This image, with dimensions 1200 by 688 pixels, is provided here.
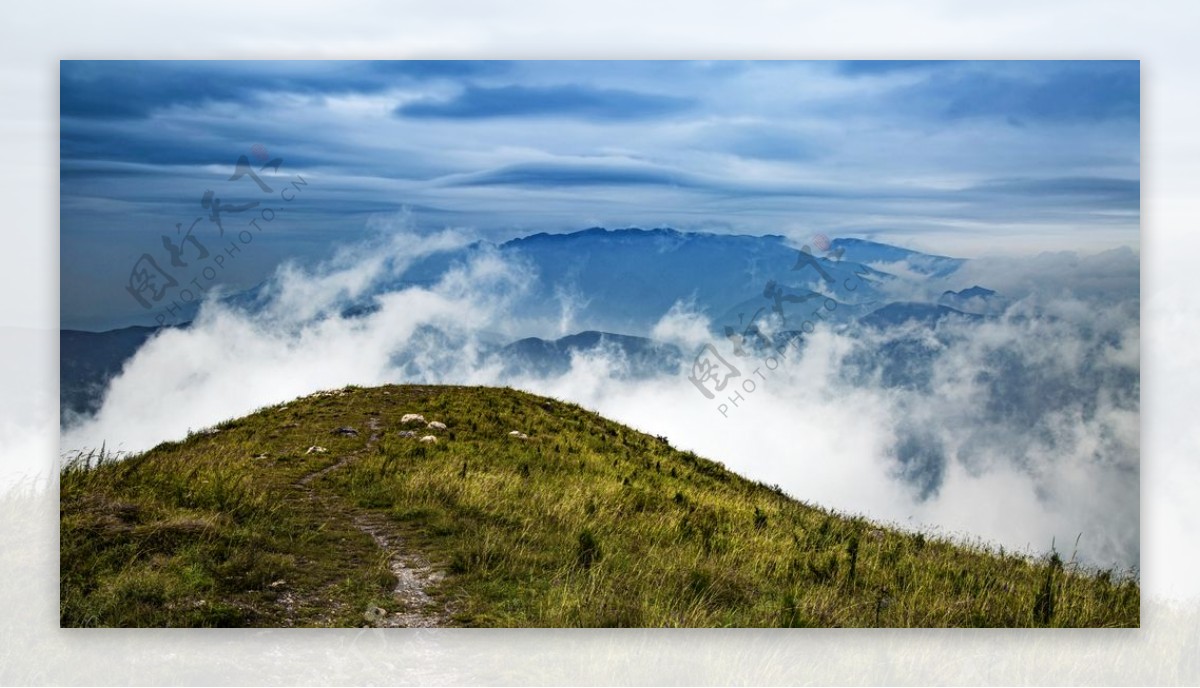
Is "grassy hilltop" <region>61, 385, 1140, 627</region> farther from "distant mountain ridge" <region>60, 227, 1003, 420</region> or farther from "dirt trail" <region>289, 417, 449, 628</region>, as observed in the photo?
"distant mountain ridge" <region>60, 227, 1003, 420</region>

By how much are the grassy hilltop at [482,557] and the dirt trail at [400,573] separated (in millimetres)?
23

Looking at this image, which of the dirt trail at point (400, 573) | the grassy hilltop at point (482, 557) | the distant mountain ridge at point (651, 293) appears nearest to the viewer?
the dirt trail at point (400, 573)

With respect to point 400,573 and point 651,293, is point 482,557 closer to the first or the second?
point 400,573

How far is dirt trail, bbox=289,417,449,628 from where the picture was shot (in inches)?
337

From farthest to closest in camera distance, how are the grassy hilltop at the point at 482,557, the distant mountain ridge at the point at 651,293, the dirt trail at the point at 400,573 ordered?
the distant mountain ridge at the point at 651,293
the grassy hilltop at the point at 482,557
the dirt trail at the point at 400,573

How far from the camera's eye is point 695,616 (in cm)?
880

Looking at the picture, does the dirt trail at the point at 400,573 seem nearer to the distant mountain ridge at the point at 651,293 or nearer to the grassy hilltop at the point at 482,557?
the grassy hilltop at the point at 482,557

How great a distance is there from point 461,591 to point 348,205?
4.45 meters

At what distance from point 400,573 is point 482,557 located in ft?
2.66

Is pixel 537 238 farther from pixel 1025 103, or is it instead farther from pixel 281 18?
pixel 1025 103

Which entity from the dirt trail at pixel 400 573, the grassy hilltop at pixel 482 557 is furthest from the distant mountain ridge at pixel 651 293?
the dirt trail at pixel 400 573

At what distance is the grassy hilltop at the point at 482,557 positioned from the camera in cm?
868

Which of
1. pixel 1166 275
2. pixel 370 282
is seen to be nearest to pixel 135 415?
pixel 370 282

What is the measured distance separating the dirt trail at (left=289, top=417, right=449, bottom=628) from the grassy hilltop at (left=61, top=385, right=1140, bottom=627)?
0.08 ft
